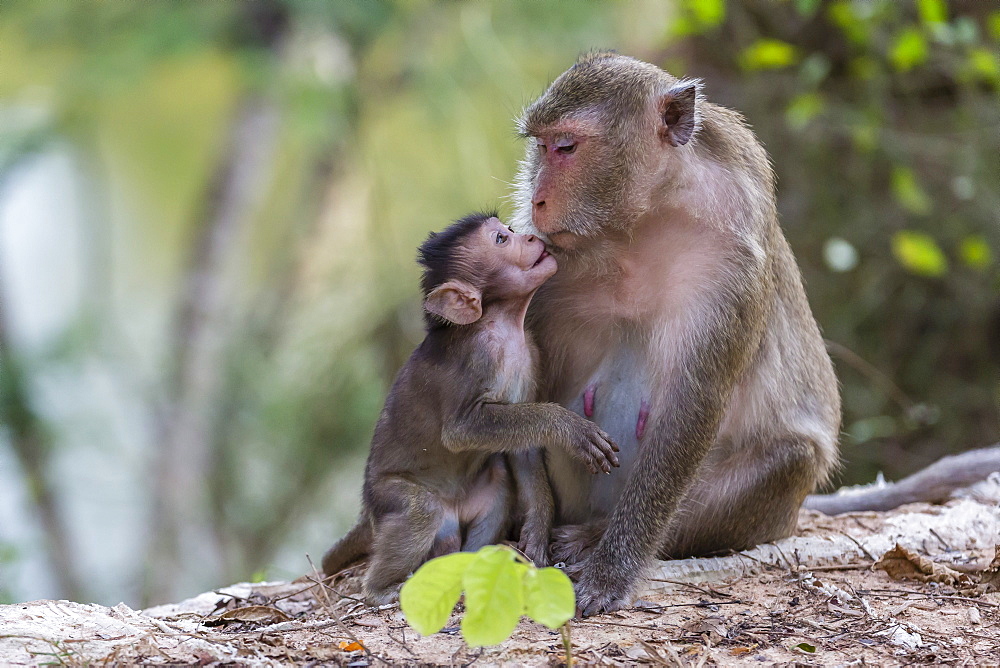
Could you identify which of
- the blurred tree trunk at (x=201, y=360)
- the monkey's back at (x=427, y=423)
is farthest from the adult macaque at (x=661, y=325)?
the blurred tree trunk at (x=201, y=360)

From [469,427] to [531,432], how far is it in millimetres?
205

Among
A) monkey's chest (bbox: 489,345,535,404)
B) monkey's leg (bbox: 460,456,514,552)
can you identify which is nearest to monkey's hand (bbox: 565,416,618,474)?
monkey's chest (bbox: 489,345,535,404)

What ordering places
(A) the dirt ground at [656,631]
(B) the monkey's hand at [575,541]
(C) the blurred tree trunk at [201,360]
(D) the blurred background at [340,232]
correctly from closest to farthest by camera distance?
(A) the dirt ground at [656,631], (B) the monkey's hand at [575,541], (D) the blurred background at [340,232], (C) the blurred tree trunk at [201,360]

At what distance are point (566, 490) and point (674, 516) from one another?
53 centimetres

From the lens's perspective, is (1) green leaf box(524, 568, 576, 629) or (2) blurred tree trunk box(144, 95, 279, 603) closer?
(1) green leaf box(524, 568, 576, 629)

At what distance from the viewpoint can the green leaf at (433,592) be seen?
2.29m

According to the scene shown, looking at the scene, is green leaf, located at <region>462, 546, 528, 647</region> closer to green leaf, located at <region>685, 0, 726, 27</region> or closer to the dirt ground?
the dirt ground

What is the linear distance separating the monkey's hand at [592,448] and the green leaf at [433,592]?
0.98m

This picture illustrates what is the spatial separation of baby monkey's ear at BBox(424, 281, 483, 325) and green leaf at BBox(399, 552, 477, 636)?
1187 mm

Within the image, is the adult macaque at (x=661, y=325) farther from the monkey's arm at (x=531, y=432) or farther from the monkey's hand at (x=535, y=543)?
the monkey's arm at (x=531, y=432)

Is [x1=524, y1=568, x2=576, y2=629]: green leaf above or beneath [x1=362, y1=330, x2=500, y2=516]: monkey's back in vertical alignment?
beneath

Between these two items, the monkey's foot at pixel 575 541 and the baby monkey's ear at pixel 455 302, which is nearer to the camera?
the baby monkey's ear at pixel 455 302

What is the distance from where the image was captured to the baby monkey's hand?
3.23 m

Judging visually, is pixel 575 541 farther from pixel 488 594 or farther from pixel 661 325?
pixel 488 594
